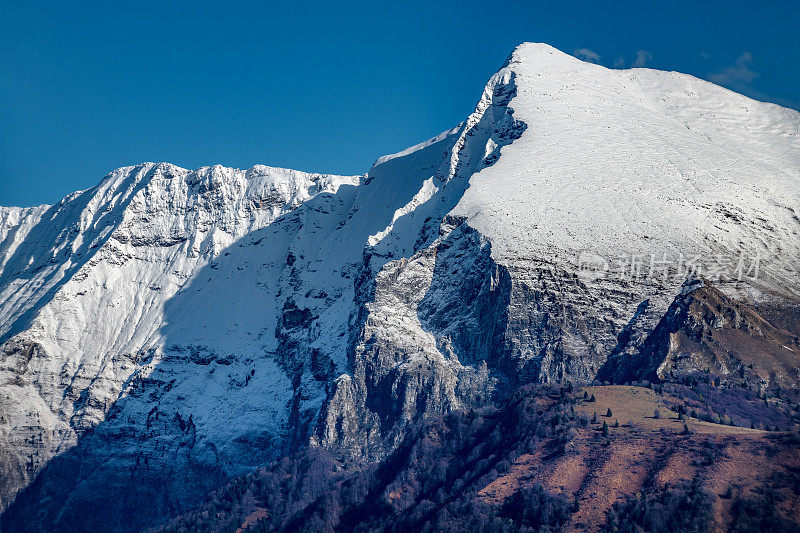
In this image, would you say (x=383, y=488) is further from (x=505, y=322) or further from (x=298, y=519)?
(x=505, y=322)

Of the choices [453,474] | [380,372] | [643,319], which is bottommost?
[453,474]

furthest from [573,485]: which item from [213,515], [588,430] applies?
[213,515]

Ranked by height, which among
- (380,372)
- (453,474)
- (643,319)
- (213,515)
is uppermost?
(643,319)

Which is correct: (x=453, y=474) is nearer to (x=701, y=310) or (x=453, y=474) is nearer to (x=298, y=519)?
(x=298, y=519)

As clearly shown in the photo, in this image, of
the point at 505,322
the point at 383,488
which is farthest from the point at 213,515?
the point at 505,322

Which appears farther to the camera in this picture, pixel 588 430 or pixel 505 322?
pixel 505 322

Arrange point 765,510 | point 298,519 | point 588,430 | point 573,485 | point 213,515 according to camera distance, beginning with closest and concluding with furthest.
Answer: point 765,510, point 573,485, point 588,430, point 298,519, point 213,515

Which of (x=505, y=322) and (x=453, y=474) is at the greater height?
Result: (x=505, y=322)

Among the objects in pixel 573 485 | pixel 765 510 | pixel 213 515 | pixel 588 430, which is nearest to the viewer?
pixel 765 510

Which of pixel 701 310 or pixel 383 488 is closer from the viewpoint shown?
pixel 383 488
